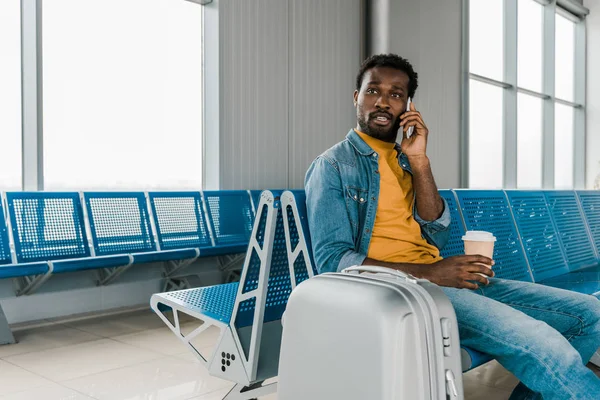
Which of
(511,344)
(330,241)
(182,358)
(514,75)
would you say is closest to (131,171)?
(182,358)

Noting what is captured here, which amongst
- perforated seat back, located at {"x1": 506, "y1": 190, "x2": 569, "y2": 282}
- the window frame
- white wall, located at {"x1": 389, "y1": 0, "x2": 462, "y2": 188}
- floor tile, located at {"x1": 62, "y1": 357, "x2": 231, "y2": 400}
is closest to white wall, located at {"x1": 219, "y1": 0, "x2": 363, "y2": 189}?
white wall, located at {"x1": 389, "y1": 0, "x2": 462, "y2": 188}

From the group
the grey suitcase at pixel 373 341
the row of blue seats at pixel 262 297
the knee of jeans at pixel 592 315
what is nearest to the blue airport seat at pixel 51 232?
the row of blue seats at pixel 262 297

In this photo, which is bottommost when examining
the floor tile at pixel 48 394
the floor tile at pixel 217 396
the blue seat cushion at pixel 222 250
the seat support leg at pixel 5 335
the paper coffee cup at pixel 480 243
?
the floor tile at pixel 48 394

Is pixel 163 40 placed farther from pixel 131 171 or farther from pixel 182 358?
pixel 182 358

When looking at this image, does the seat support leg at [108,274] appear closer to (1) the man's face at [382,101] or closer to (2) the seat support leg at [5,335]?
(2) the seat support leg at [5,335]

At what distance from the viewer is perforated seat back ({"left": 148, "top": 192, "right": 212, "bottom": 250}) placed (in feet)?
15.2

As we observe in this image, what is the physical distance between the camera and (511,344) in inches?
65.7

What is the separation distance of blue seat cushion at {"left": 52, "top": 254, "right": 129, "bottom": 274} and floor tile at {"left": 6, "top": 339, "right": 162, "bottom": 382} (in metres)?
0.48

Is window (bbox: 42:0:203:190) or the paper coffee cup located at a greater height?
window (bbox: 42:0:203:190)

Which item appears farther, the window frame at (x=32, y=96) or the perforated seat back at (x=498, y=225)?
the window frame at (x=32, y=96)

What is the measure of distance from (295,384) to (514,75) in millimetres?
8993

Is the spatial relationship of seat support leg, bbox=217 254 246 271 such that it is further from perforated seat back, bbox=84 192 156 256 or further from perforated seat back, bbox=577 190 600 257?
perforated seat back, bbox=577 190 600 257

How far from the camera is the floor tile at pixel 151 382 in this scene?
2.72m

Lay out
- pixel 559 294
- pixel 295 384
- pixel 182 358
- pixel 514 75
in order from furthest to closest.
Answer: pixel 514 75 < pixel 182 358 < pixel 559 294 < pixel 295 384
